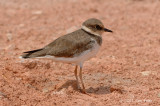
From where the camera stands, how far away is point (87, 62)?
8.29 metres

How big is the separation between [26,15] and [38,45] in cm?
310

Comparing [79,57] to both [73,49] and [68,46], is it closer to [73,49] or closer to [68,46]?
[73,49]

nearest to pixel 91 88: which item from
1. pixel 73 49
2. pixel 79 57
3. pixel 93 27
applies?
pixel 79 57

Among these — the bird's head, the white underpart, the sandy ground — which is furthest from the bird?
the sandy ground

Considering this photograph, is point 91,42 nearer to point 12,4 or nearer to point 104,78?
point 104,78

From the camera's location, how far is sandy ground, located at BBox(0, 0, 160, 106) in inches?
247

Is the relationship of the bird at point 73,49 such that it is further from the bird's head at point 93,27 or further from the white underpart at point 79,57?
the bird's head at point 93,27

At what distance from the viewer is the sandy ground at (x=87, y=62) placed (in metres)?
6.28

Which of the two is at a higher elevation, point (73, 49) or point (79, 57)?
point (73, 49)

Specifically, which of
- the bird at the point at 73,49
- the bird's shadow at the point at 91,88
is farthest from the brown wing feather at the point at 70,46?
the bird's shadow at the point at 91,88

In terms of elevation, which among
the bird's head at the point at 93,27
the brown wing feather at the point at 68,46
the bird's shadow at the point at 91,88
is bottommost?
the bird's shadow at the point at 91,88

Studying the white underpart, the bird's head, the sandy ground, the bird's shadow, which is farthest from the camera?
the bird's head

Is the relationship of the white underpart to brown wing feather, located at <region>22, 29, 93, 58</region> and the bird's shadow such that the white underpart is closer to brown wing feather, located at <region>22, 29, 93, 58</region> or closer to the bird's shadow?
brown wing feather, located at <region>22, 29, 93, 58</region>

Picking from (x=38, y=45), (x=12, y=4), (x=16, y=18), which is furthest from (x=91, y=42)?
(x=12, y=4)
